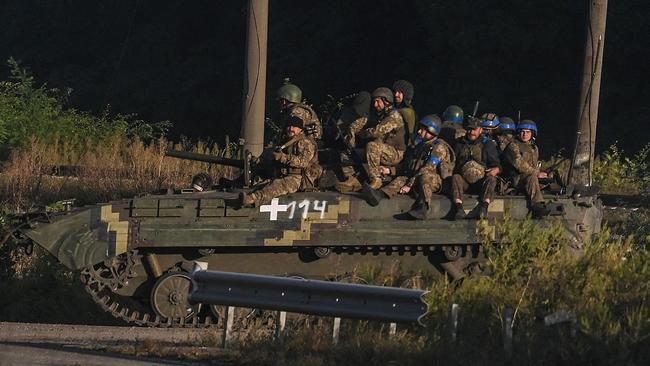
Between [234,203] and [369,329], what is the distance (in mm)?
3213

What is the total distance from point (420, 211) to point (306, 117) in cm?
184

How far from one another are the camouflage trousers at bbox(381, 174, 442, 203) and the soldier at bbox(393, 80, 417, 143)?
867 millimetres

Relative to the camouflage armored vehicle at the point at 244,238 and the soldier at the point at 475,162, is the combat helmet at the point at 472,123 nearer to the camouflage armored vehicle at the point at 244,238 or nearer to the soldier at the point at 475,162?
the soldier at the point at 475,162

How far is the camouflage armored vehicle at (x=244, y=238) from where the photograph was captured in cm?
1395

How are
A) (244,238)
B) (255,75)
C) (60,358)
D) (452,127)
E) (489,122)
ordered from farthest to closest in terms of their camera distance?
(255,75) → (452,127) → (489,122) → (244,238) → (60,358)

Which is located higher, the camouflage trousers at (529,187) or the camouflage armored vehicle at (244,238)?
the camouflage trousers at (529,187)

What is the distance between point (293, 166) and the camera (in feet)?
47.1

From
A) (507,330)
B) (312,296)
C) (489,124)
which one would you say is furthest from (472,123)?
(507,330)

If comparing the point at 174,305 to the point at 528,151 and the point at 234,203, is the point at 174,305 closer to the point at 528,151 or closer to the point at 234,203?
the point at 234,203

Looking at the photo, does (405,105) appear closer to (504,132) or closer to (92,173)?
(504,132)

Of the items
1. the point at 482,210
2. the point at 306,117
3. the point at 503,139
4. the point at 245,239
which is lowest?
the point at 245,239

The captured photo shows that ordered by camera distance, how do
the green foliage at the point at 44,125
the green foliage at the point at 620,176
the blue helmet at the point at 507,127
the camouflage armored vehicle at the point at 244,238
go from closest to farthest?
the camouflage armored vehicle at the point at 244,238 < the blue helmet at the point at 507,127 < the green foliage at the point at 620,176 < the green foliage at the point at 44,125

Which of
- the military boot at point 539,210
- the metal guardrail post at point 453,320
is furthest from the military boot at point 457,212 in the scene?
the metal guardrail post at point 453,320

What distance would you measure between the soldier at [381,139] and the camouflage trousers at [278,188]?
523 mm
